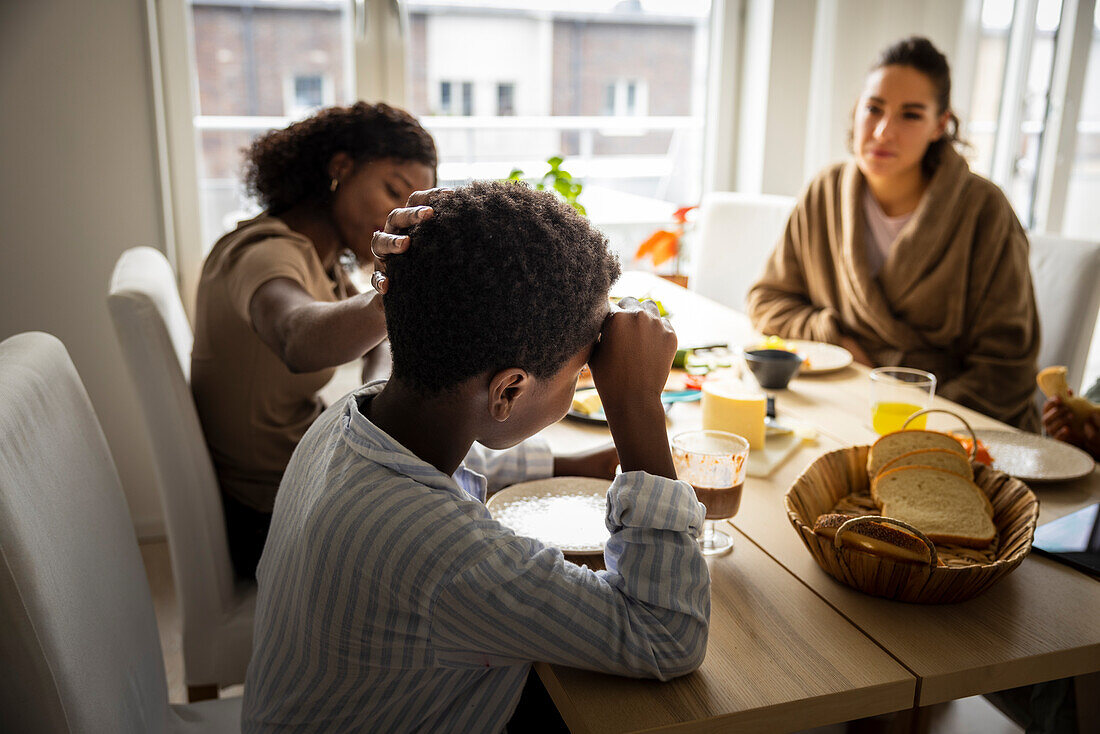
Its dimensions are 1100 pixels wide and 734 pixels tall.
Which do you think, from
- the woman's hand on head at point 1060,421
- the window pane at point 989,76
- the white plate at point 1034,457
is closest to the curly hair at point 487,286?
the white plate at point 1034,457

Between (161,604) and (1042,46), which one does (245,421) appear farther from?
(1042,46)

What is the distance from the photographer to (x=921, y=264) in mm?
2117

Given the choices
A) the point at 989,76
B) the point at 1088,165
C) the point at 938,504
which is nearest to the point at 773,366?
the point at 938,504

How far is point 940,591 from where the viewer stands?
2.88ft

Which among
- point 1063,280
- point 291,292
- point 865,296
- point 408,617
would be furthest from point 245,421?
→ point 1063,280

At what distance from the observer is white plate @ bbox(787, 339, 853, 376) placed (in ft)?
5.80

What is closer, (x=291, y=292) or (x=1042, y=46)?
(x=291, y=292)

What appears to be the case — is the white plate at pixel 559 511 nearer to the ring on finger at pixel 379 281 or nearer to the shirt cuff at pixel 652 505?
the shirt cuff at pixel 652 505

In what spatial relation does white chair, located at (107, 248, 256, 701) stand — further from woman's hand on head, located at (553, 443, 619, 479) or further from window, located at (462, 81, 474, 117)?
window, located at (462, 81, 474, 117)

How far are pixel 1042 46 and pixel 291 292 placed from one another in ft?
10.2

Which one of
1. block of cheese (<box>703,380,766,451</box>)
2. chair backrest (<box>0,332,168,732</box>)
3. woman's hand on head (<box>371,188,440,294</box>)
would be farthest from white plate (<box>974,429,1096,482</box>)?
chair backrest (<box>0,332,168,732</box>)

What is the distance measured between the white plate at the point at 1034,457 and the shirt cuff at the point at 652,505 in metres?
0.61

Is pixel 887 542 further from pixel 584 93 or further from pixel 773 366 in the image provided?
pixel 584 93

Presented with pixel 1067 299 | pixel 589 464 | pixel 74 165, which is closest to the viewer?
pixel 589 464
